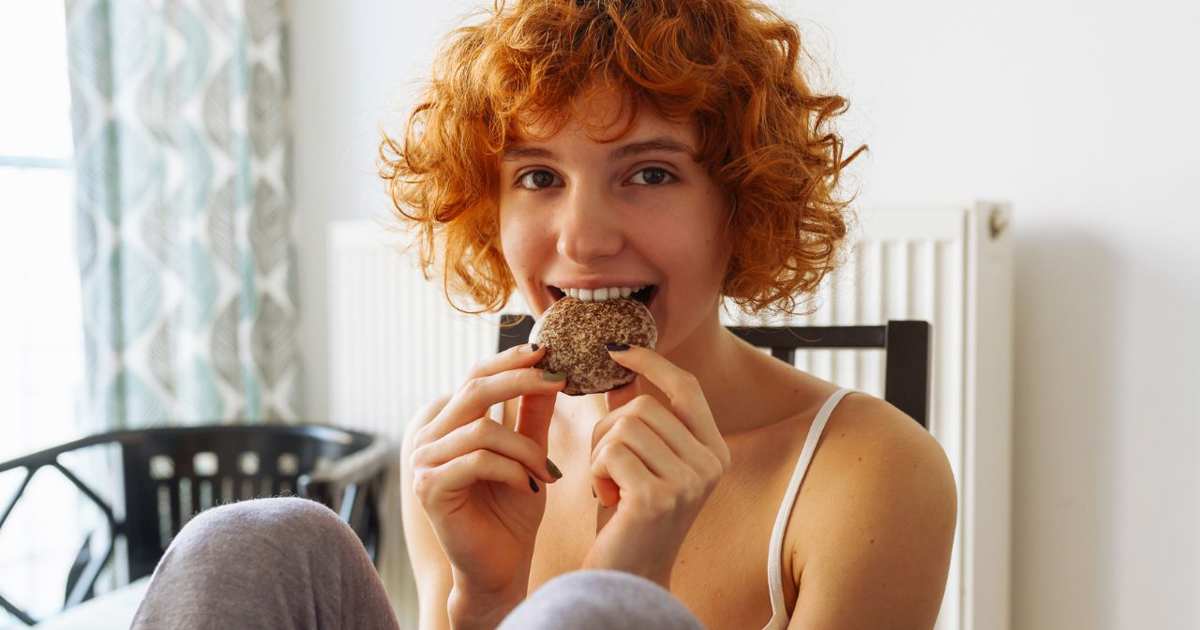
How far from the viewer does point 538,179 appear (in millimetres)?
890

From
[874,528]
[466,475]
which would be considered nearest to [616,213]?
[466,475]

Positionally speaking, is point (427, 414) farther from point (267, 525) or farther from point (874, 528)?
point (874, 528)

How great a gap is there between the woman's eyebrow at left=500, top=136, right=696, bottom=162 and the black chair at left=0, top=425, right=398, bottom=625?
42.0 inches

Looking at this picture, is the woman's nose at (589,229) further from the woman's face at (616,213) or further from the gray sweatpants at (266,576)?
the gray sweatpants at (266,576)

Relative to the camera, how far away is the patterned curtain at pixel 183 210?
77.6 inches

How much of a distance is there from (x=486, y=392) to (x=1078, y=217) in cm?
110

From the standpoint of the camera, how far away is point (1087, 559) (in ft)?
4.98

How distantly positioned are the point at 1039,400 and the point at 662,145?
0.99m

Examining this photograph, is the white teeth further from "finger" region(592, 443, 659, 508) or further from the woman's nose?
"finger" region(592, 443, 659, 508)

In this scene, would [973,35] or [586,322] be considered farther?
[973,35]

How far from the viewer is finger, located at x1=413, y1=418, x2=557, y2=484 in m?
0.78

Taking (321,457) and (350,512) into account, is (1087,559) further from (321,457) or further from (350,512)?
(321,457)

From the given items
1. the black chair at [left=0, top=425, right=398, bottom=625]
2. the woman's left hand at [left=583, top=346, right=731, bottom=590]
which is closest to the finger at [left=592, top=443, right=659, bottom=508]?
the woman's left hand at [left=583, top=346, right=731, bottom=590]

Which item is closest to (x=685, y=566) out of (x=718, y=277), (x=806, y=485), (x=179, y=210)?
(x=806, y=485)
